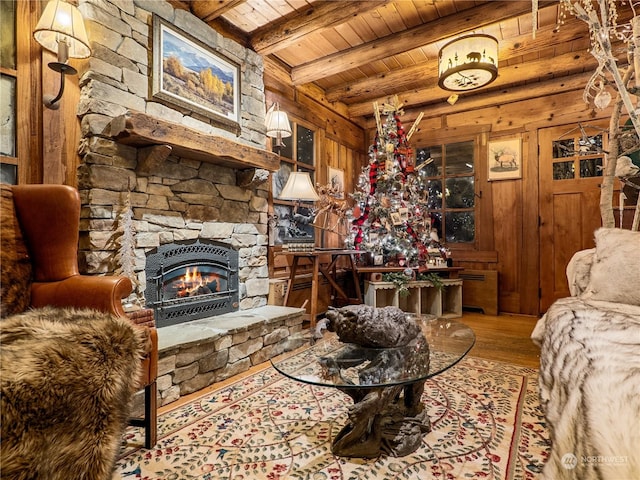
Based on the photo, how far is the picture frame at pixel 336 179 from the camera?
4.30m

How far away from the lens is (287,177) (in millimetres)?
3676

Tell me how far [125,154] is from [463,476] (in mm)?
2463

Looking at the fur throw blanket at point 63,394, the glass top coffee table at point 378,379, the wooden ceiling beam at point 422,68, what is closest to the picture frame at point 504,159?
the wooden ceiling beam at point 422,68

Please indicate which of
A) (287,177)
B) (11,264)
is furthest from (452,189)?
(11,264)

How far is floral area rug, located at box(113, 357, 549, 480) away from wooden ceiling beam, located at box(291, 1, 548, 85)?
2.75m

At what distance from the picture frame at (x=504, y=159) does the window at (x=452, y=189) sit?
0.70ft

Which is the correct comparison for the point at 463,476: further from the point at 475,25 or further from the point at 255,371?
the point at 475,25

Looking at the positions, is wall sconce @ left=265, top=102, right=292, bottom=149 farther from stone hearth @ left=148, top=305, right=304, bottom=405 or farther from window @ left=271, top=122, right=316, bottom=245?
stone hearth @ left=148, top=305, right=304, bottom=405

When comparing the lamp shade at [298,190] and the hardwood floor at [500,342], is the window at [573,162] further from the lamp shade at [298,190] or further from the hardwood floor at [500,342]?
the lamp shade at [298,190]

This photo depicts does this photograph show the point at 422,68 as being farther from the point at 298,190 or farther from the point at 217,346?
the point at 217,346

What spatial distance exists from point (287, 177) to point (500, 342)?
266 centimetres

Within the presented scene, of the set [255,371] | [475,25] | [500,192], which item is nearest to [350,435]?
[255,371]

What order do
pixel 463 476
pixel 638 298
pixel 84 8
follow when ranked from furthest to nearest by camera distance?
pixel 84 8
pixel 638 298
pixel 463 476

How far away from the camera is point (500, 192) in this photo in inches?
168
